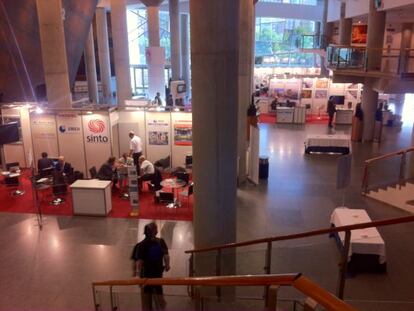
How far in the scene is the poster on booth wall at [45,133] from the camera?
13.9 m

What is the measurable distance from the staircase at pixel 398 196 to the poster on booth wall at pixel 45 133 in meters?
10.7

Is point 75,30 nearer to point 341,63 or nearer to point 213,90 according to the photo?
point 341,63

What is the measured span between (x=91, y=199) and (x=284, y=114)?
1458 cm

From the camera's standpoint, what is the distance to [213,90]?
18.5 feet

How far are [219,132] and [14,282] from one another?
16.3ft

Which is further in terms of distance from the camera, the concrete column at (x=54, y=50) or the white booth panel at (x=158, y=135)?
the white booth panel at (x=158, y=135)

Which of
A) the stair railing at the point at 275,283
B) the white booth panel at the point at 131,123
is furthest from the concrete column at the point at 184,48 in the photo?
the stair railing at the point at 275,283

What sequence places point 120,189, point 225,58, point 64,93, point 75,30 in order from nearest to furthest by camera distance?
point 225,58 < point 120,189 < point 64,93 < point 75,30

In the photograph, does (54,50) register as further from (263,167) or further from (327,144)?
(327,144)

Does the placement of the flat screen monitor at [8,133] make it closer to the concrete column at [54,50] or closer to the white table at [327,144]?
Answer: the concrete column at [54,50]

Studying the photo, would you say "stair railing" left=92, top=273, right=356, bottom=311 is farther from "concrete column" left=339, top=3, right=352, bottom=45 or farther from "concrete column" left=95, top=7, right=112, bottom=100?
"concrete column" left=95, top=7, right=112, bottom=100

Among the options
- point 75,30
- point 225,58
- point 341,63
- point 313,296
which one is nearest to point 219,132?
point 225,58

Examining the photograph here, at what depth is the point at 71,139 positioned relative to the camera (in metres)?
13.9

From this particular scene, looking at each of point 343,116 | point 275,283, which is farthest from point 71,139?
point 343,116
